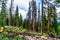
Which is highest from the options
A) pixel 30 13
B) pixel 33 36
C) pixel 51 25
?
pixel 30 13

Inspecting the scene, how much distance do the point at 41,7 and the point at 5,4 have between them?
101cm

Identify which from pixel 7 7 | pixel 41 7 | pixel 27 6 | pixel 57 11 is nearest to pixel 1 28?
pixel 7 7

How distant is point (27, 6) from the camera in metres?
4.90

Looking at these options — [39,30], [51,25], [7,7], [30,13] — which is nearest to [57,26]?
[51,25]

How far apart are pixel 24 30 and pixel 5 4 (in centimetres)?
91

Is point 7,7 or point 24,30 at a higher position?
point 7,7

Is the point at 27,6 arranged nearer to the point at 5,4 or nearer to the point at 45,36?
the point at 5,4

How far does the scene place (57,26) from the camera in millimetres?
4816

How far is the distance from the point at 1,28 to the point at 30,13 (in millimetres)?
893

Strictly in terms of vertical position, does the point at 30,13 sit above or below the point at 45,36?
above

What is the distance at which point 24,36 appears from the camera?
4.82 m

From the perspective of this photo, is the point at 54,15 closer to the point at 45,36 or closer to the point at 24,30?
the point at 45,36

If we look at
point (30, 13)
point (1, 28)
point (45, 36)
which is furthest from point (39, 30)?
point (1, 28)

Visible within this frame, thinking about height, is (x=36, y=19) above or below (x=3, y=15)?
below
